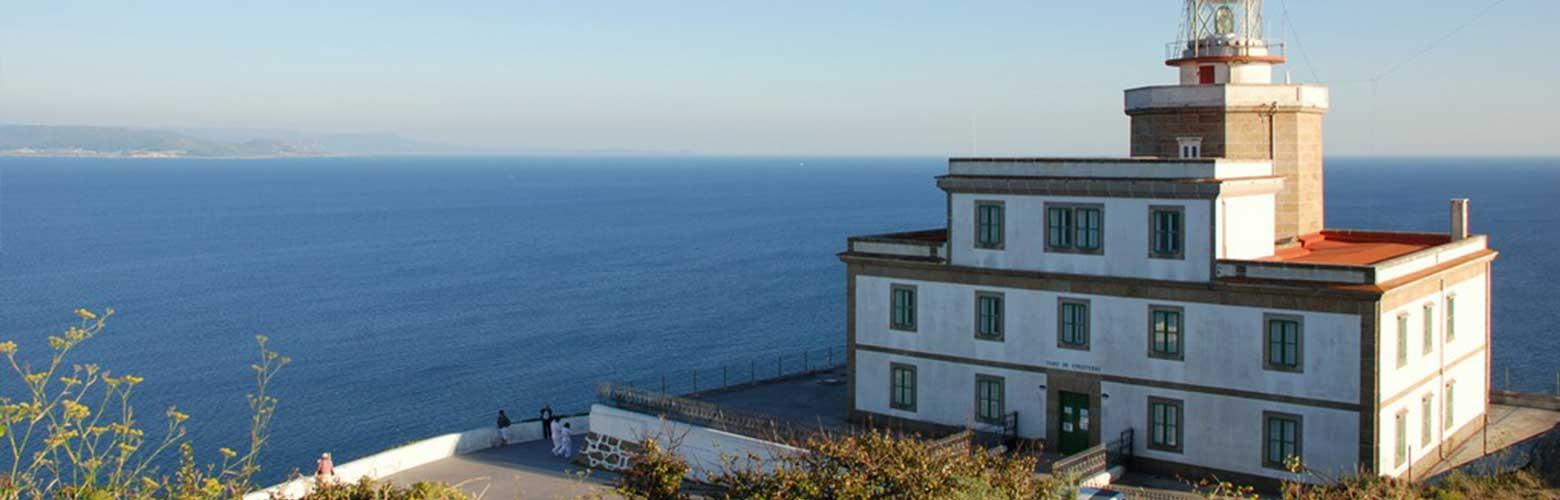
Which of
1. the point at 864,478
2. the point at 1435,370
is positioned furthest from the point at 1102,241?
the point at 864,478

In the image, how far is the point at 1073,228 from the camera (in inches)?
1225

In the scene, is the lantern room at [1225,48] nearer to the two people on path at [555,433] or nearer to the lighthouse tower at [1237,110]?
the lighthouse tower at [1237,110]

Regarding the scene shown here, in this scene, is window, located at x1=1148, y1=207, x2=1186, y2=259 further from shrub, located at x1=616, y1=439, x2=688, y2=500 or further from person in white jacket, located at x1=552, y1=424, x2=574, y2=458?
shrub, located at x1=616, y1=439, x2=688, y2=500

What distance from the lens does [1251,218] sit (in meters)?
30.7

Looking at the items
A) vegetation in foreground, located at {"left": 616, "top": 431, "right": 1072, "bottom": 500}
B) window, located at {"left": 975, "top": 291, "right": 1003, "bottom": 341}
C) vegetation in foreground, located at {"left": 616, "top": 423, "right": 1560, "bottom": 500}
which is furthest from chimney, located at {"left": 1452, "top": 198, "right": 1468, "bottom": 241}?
vegetation in foreground, located at {"left": 616, "top": 431, "right": 1072, "bottom": 500}

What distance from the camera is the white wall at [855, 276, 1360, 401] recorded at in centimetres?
2802

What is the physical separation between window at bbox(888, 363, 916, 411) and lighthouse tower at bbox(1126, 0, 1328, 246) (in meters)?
7.80

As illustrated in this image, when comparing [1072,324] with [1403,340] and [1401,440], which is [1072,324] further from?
[1401,440]

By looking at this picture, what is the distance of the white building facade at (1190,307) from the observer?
2830cm

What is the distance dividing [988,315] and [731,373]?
34.8 metres

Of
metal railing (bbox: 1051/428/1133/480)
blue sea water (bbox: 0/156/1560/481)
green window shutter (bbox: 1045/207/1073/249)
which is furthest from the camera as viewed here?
blue sea water (bbox: 0/156/1560/481)

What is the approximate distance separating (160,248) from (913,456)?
422ft

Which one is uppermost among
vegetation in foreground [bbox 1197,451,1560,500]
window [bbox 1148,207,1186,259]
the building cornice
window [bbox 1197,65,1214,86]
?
window [bbox 1197,65,1214,86]

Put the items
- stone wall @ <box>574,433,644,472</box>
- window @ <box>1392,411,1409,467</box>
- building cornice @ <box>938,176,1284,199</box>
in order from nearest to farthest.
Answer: window @ <box>1392,411,1409,467</box>
building cornice @ <box>938,176,1284,199</box>
stone wall @ <box>574,433,644,472</box>
